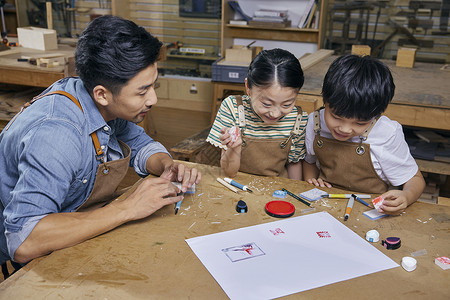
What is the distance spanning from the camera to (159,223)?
4.40ft

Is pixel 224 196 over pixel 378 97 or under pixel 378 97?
under

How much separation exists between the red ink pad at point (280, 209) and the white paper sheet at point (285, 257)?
25 millimetres

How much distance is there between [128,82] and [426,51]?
4124mm

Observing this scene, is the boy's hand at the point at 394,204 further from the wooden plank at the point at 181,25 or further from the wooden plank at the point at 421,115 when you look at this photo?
the wooden plank at the point at 181,25

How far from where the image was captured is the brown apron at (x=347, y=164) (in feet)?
5.77

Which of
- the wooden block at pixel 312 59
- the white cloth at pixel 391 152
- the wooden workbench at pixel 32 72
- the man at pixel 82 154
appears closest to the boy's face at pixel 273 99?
the white cloth at pixel 391 152

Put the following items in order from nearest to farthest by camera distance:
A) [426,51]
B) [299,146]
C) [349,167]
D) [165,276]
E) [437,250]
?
[165,276], [437,250], [349,167], [299,146], [426,51]

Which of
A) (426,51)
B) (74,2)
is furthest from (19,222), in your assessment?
(74,2)

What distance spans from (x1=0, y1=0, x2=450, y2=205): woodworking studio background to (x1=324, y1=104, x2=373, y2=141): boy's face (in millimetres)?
532

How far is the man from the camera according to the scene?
1191mm

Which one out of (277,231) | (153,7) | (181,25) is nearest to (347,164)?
(277,231)

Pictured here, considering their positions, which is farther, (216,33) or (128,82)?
(216,33)

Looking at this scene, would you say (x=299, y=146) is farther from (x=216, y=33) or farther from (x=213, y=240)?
(x=216, y=33)

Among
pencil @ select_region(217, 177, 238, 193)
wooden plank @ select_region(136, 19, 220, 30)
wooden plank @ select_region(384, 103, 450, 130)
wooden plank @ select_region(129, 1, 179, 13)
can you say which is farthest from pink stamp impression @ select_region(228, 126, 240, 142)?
wooden plank @ select_region(129, 1, 179, 13)
